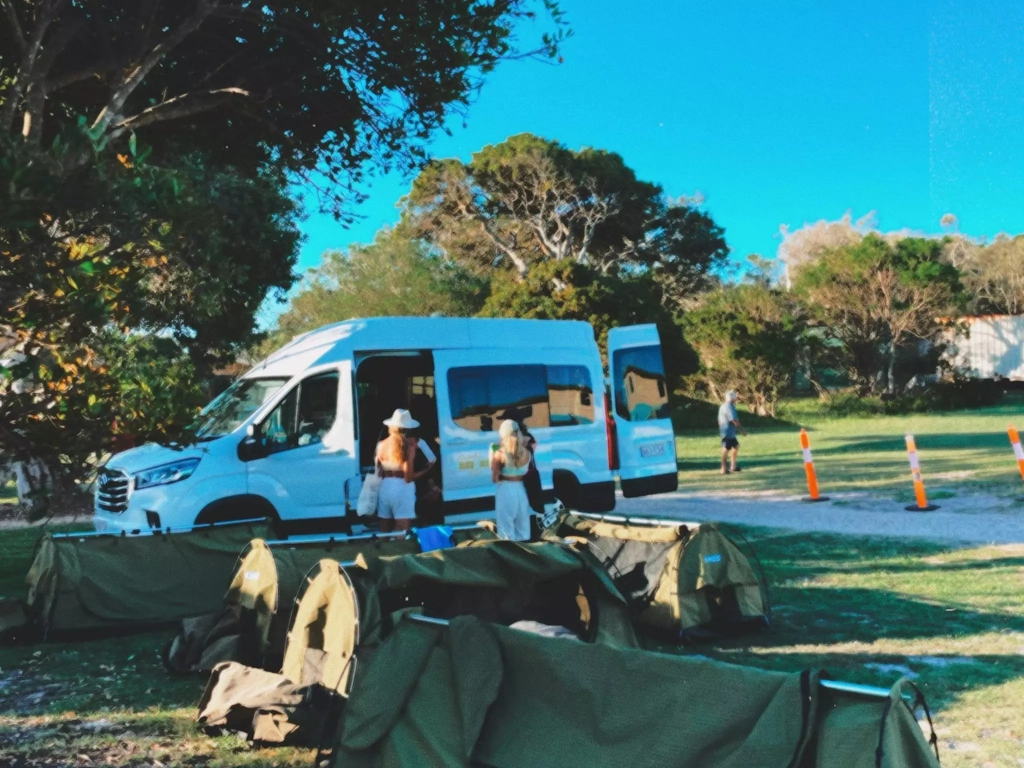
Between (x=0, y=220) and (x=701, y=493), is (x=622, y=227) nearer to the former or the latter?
(x=701, y=493)

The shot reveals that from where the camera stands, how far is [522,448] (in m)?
9.52

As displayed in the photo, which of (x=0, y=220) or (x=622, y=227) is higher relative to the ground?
(x=622, y=227)

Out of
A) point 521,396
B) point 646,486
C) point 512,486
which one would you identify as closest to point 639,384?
point 646,486

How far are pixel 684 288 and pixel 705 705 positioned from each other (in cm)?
4060

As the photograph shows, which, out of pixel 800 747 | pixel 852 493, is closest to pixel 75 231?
pixel 800 747

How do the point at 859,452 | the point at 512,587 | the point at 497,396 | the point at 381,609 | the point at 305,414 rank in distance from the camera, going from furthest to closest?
the point at 859,452
the point at 497,396
the point at 305,414
the point at 512,587
the point at 381,609

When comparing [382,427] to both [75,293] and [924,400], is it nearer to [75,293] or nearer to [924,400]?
[75,293]

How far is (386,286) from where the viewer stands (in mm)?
47906

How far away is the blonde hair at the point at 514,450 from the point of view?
943cm

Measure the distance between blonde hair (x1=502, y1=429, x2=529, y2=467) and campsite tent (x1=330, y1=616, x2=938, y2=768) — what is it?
194 inches

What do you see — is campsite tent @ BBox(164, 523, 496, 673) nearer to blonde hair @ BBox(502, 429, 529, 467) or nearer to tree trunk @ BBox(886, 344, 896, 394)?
blonde hair @ BBox(502, 429, 529, 467)

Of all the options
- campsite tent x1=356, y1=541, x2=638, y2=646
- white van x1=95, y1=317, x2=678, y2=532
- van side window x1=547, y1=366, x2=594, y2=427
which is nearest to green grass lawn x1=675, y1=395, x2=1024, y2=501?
white van x1=95, y1=317, x2=678, y2=532

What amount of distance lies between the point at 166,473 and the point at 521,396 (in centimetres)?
439

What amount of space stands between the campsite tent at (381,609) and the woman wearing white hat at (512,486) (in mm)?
3381
